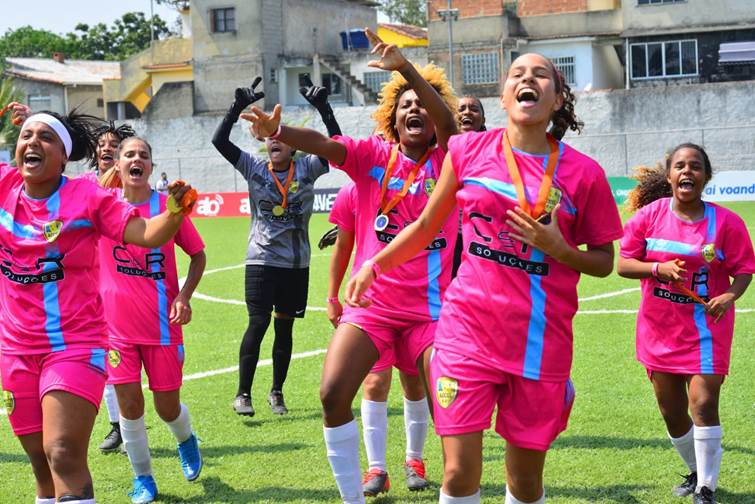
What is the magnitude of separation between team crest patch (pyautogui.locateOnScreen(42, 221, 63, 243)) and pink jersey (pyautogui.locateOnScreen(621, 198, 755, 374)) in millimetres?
3350

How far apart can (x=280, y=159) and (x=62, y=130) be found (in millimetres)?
4138

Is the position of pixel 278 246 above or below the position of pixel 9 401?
above

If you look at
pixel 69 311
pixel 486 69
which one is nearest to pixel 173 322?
pixel 69 311

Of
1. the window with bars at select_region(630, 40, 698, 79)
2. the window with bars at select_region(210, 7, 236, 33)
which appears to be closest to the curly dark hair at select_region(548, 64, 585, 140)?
the window with bars at select_region(630, 40, 698, 79)

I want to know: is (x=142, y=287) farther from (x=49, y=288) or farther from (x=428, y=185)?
(x=428, y=185)

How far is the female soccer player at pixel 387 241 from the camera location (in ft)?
20.1

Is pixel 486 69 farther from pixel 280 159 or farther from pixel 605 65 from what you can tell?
pixel 280 159

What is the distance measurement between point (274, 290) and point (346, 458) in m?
3.91

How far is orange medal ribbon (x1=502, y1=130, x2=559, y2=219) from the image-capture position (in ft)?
16.3

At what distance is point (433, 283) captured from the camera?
640 centimetres

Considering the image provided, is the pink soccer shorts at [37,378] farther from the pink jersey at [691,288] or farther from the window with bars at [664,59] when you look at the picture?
the window with bars at [664,59]

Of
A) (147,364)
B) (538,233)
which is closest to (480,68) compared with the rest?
(147,364)

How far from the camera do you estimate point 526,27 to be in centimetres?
5500

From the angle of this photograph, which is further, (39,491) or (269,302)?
(269,302)
